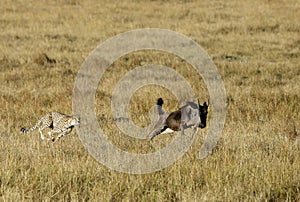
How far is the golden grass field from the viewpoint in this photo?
489cm

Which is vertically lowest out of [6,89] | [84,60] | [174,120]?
[174,120]

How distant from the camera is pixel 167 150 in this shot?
6.32 m

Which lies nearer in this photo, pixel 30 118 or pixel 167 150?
pixel 167 150

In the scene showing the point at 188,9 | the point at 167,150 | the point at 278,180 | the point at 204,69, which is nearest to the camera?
the point at 278,180

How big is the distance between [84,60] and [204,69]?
389 cm

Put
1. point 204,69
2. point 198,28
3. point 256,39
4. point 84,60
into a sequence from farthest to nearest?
point 198,28 → point 256,39 → point 84,60 → point 204,69

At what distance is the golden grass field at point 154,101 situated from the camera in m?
4.89

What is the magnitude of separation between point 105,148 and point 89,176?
1.39 m

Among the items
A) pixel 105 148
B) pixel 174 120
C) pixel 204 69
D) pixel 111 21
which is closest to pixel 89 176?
pixel 105 148

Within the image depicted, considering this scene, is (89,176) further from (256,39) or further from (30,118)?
(256,39)

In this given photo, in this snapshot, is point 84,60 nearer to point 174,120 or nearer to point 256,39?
point 256,39

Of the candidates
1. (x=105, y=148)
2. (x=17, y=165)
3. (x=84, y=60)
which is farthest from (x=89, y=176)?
(x=84, y=60)

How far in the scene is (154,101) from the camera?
10.5 meters

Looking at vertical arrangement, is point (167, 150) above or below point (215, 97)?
below
